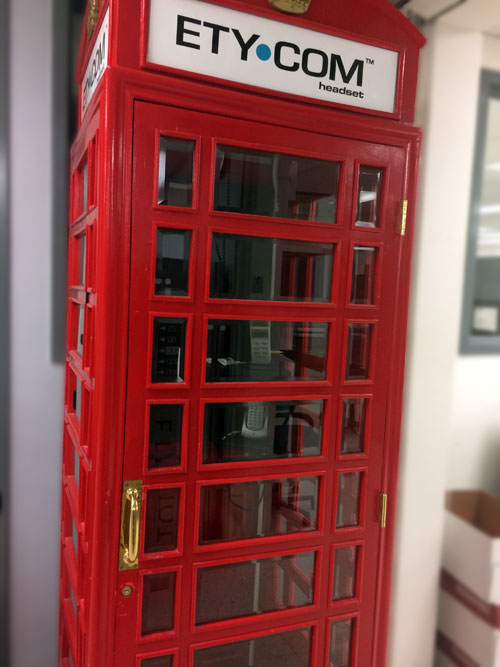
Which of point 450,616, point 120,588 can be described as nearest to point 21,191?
point 120,588

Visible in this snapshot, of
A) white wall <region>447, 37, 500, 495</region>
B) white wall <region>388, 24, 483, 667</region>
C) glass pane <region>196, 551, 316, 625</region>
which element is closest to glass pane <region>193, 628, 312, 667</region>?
glass pane <region>196, 551, 316, 625</region>

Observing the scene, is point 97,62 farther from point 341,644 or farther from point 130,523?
point 341,644

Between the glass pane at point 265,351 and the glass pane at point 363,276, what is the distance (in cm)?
13

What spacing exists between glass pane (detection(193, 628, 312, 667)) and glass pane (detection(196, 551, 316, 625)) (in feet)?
0.35

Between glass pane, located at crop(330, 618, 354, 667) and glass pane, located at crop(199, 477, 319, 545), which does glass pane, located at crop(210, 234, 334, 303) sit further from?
glass pane, located at crop(330, 618, 354, 667)

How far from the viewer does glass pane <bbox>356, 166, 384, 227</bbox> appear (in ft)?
4.60

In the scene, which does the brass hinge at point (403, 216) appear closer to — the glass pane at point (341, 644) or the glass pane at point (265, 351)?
the glass pane at point (265, 351)

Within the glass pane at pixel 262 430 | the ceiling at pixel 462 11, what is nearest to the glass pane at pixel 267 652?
the glass pane at pixel 262 430

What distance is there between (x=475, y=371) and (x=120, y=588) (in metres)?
1.78

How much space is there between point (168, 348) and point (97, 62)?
770mm

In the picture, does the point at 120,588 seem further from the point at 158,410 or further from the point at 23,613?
the point at 23,613

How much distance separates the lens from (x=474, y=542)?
2098mm

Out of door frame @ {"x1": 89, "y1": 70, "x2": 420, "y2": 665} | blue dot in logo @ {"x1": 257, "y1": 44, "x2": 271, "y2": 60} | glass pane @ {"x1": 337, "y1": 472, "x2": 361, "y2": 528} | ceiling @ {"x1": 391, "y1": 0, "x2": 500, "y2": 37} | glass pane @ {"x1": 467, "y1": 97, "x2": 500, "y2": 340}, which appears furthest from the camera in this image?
glass pane @ {"x1": 467, "y1": 97, "x2": 500, "y2": 340}

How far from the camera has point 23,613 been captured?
2057mm
